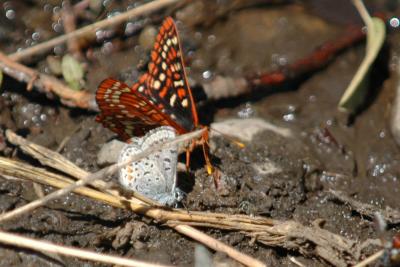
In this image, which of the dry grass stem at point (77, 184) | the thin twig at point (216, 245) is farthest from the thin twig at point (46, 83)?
the dry grass stem at point (77, 184)

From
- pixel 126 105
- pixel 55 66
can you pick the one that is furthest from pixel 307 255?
pixel 55 66

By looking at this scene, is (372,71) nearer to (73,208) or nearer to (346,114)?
(346,114)

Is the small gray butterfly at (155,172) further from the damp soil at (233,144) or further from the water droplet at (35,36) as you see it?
the water droplet at (35,36)

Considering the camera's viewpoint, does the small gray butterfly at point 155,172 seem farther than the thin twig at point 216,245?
Yes

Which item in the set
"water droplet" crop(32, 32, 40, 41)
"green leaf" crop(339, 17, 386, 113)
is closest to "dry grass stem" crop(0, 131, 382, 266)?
"green leaf" crop(339, 17, 386, 113)

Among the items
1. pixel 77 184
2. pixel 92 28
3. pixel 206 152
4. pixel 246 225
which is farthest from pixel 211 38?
pixel 77 184

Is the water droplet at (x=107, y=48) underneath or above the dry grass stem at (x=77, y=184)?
underneath

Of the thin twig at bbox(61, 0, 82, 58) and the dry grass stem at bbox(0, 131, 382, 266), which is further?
the thin twig at bbox(61, 0, 82, 58)

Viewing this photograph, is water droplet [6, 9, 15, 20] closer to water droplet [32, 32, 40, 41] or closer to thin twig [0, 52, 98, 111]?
water droplet [32, 32, 40, 41]
